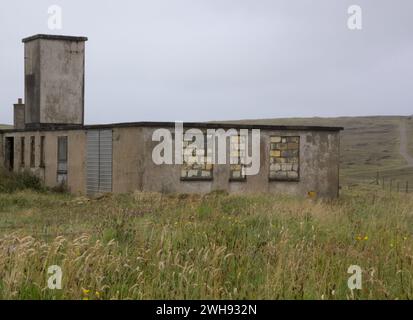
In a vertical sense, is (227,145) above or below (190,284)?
above

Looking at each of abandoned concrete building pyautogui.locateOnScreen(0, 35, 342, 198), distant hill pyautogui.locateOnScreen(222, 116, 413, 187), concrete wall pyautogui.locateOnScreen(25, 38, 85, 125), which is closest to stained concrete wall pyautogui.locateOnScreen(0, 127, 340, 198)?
abandoned concrete building pyautogui.locateOnScreen(0, 35, 342, 198)

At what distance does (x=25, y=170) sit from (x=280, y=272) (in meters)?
22.8

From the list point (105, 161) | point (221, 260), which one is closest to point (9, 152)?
point (105, 161)

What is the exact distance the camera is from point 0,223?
47.9ft

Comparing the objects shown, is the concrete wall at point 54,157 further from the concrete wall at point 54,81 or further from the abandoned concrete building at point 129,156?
the concrete wall at point 54,81

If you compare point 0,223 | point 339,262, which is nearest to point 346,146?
point 0,223

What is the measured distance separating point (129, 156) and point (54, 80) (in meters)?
9.73

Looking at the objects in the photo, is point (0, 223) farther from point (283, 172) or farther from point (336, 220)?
point (283, 172)

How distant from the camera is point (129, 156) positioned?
2223 centimetres

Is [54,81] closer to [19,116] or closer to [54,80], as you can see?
[54,80]

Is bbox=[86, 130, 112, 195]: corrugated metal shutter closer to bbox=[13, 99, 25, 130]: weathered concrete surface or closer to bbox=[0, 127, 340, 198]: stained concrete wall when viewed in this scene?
bbox=[0, 127, 340, 198]: stained concrete wall

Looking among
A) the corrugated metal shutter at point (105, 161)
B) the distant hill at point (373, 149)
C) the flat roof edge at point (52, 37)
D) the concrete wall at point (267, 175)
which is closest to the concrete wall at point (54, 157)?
the corrugated metal shutter at point (105, 161)

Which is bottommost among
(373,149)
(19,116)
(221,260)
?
(221,260)

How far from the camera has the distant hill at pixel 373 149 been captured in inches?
2098
